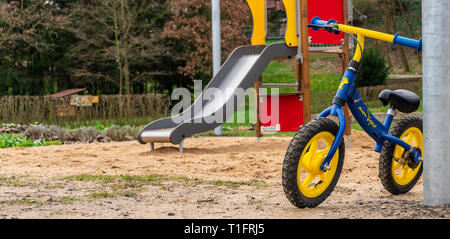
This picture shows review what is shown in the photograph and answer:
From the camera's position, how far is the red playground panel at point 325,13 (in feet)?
27.0

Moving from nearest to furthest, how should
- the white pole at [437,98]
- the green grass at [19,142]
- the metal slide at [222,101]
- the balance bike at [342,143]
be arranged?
the white pole at [437,98] → the balance bike at [342,143] → the metal slide at [222,101] → the green grass at [19,142]

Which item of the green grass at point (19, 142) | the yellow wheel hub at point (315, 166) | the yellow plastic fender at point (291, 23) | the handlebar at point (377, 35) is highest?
the yellow plastic fender at point (291, 23)

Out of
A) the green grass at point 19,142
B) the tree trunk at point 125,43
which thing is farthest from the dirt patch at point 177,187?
the tree trunk at point 125,43

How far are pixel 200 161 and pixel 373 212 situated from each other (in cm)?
362

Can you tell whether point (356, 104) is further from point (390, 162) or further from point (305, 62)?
point (305, 62)

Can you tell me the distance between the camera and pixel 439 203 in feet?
10.7

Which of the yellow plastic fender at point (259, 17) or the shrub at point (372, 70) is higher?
the yellow plastic fender at point (259, 17)

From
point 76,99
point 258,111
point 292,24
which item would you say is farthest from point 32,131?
point 292,24

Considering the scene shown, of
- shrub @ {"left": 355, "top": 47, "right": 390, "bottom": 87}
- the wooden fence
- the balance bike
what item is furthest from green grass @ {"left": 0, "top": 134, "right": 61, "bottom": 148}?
shrub @ {"left": 355, "top": 47, "right": 390, "bottom": 87}

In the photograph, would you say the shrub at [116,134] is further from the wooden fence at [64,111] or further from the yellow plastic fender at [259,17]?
the yellow plastic fender at [259,17]

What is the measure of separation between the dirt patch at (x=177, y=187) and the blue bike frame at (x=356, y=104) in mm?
398

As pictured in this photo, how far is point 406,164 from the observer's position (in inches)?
157

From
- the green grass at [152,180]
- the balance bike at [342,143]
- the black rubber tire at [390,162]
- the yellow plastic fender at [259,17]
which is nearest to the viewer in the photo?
the balance bike at [342,143]

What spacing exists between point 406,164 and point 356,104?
2.22 ft
